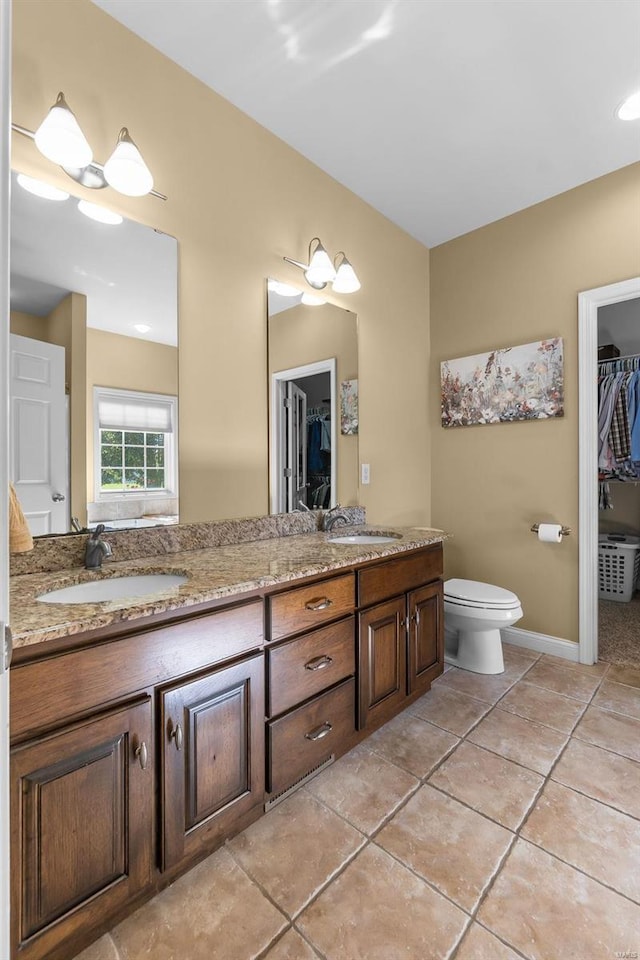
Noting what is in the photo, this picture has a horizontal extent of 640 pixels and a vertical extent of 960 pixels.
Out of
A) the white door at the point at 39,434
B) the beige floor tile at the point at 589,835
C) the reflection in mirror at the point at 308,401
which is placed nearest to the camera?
the beige floor tile at the point at 589,835

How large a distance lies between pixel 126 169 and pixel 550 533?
272 centimetres

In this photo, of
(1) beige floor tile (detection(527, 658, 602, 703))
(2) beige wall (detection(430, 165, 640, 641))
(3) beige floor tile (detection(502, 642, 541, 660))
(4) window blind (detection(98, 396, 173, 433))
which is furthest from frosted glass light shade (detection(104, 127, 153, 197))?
(3) beige floor tile (detection(502, 642, 541, 660))

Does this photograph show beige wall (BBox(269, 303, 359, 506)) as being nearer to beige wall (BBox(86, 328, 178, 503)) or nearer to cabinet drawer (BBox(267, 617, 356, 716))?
beige wall (BBox(86, 328, 178, 503))

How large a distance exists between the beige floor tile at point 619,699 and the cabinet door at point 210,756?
176cm

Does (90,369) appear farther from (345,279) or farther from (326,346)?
(345,279)

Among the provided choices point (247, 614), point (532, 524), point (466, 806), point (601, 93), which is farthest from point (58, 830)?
point (601, 93)

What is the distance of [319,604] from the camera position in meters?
1.58

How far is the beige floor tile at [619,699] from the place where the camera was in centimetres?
212

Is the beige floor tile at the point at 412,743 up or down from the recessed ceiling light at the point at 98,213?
down

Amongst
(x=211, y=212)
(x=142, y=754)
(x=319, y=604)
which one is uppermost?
(x=211, y=212)

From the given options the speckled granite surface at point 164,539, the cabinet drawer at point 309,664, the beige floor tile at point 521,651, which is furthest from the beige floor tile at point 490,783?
the speckled granite surface at point 164,539

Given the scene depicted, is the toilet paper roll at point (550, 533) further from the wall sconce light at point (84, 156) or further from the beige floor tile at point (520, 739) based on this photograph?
the wall sconce light at point (84, 156)

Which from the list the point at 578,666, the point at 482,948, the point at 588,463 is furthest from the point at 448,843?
the point at 588,463

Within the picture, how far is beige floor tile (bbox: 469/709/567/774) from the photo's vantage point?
178cm
